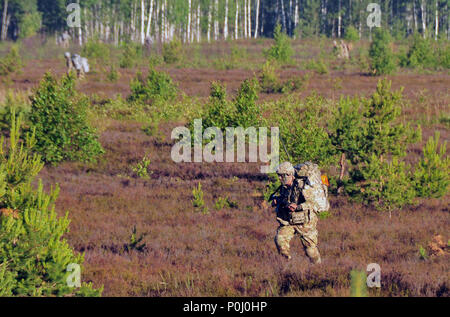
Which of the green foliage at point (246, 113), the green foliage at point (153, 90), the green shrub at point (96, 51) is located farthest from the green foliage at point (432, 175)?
the green shrub at point (96, 51)

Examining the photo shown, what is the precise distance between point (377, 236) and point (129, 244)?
4606 millimetres

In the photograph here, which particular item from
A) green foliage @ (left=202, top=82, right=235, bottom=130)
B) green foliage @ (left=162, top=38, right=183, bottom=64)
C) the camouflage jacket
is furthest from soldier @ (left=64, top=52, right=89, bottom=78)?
the camouflage jacket

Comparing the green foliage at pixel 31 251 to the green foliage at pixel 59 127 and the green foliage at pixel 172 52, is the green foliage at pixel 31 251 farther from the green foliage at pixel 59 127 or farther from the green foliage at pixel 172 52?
the green foliage at pixel 172 52

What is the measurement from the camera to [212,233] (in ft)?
35.2

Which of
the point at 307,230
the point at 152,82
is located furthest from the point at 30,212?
the point at 152,82

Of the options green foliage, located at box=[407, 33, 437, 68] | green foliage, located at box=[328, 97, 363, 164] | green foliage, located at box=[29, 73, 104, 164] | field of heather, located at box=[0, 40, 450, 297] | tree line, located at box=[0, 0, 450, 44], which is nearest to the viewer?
field of heather, located at box=[0, 40, 450, 297]

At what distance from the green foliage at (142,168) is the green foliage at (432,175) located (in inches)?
310

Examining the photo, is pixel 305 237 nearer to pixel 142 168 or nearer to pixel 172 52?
pixel 142 168

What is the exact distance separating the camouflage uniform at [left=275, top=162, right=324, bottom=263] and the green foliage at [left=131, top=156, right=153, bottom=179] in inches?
339

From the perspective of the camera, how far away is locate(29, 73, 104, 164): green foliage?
1734 centimetres

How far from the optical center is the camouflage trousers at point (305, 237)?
8297 mm

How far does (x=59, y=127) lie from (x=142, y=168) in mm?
2976

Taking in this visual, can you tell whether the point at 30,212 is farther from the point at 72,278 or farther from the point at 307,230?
the point at 307,230

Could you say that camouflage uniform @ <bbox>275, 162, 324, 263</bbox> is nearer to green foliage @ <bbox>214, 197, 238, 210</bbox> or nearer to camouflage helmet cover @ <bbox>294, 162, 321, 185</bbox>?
camouflage helmet cover @ <bbox>294, 162, 321, 185</bbox>
